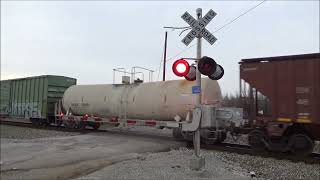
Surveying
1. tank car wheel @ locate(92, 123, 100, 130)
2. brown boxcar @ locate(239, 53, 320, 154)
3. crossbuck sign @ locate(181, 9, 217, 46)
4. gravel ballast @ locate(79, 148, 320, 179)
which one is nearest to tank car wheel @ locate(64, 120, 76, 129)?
tank car wheel @ locate(92, 123, 100, 130)

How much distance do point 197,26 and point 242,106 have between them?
6683 mm

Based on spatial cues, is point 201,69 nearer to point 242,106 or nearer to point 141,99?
point 242,106

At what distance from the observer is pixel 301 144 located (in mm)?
13219

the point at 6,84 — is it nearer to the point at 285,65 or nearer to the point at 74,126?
the point at 74,126

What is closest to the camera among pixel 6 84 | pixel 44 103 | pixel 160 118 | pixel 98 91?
pixel 160 118

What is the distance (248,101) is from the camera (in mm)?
14516

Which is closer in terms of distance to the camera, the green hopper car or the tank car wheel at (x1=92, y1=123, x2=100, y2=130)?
the tank car wheel at (x1=92, y1=123, x2=100, y2=130)

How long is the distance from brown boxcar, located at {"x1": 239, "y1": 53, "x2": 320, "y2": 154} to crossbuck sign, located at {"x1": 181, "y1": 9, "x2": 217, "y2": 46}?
5.91m

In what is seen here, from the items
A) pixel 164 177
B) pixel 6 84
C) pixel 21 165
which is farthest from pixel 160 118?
pixel 6 84

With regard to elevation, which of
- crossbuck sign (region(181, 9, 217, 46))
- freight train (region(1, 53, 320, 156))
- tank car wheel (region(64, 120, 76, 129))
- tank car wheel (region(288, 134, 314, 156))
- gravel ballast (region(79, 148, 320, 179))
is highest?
crossbuck sign (region(181, 9, 217, 46))

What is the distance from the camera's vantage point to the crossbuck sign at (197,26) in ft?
28.8

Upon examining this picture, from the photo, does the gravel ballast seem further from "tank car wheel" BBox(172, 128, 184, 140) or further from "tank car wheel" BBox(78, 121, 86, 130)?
"tank car wheel" BBox(78, 121, 86, 130)

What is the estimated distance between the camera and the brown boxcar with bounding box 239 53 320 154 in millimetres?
13125

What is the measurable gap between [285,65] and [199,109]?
5882mm
